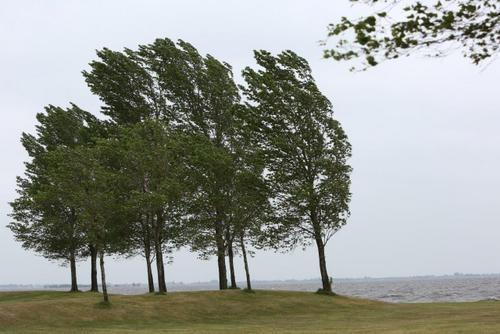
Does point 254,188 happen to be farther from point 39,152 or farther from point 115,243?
point 39,152

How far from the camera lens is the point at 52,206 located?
52.2 m

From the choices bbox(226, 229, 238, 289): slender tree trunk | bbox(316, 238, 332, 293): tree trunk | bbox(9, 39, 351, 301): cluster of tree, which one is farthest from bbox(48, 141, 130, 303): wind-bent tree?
bbox(316, 238, 332, 293): tree trunk

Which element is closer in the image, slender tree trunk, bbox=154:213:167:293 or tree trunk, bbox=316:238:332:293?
slender tree trunk, bbox=154:213:167:293

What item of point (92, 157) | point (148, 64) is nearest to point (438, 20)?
point (92, 157)

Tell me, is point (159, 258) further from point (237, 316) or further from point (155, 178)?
point (237, 316)

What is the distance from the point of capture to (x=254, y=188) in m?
44.7

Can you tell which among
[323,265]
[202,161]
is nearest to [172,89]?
[202,161]

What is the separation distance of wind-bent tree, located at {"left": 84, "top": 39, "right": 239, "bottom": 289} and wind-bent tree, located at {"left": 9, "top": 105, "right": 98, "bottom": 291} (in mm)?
4390

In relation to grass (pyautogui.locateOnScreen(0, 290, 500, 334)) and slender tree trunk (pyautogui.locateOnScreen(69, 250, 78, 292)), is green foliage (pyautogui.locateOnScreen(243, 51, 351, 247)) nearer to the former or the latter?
grass (pyautogui.locateOnScreen(0, 290, 500, 334))

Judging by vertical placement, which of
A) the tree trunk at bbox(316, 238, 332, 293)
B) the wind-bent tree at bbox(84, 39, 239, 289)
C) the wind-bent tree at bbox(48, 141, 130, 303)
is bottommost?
the tree trunk at bbox(316, 238, 332, 293)

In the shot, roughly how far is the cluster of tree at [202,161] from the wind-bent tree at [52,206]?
0.81 m

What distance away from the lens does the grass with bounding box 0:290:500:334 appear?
2500 cm

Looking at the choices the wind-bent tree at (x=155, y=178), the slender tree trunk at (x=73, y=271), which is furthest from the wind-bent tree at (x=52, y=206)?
the wind-bent tree at (x=155, y=178)

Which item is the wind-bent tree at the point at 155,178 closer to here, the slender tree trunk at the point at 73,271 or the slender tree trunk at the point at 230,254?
the slender tree trunk at the point at 230,254
